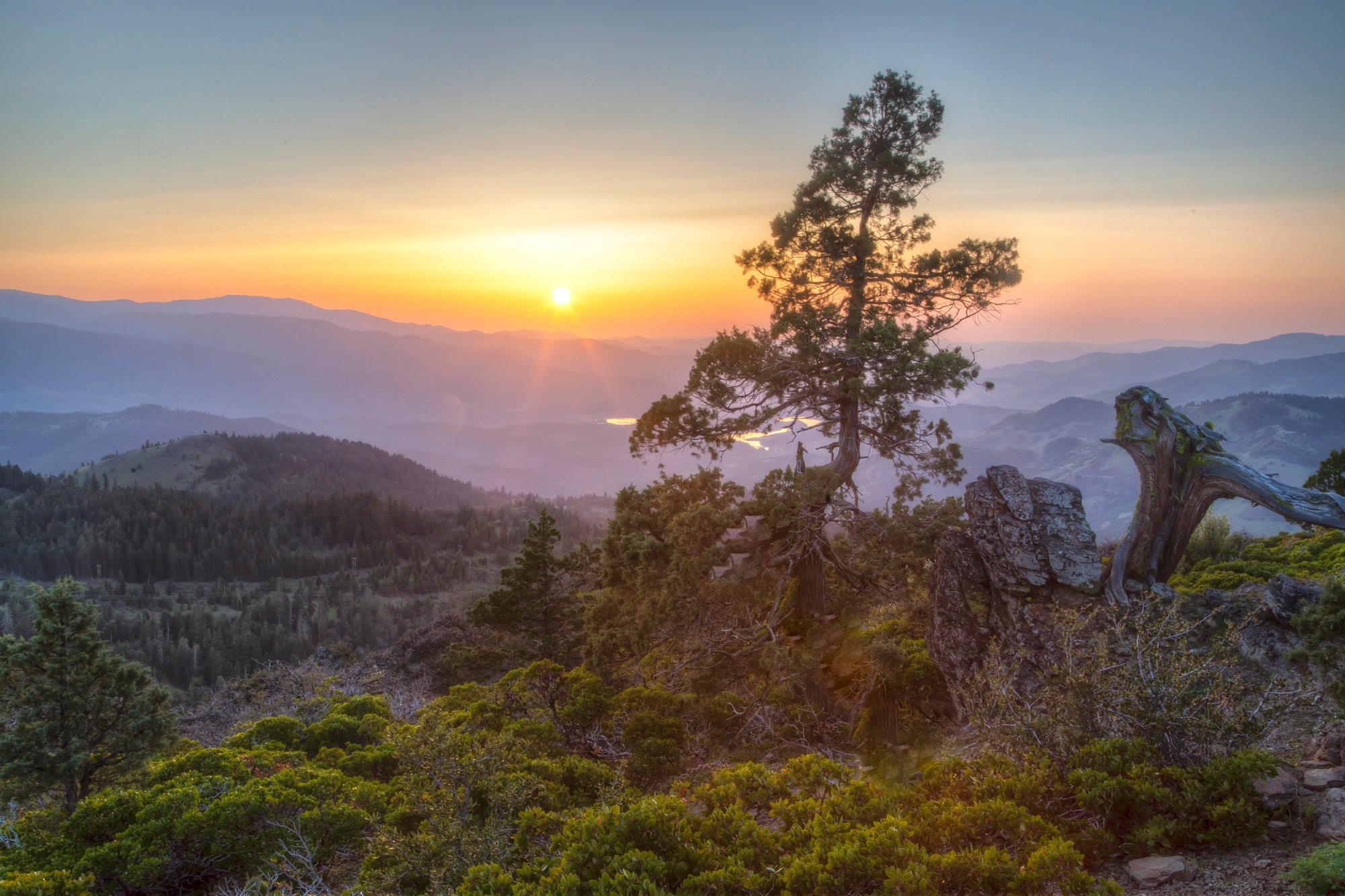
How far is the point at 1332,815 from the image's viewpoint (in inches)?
216

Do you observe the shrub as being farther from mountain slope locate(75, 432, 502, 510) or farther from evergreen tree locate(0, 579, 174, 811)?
mountain slope locate(75, 432, 502, 510)

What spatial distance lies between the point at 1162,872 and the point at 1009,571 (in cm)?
524

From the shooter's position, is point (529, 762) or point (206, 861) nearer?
point (206, 861)

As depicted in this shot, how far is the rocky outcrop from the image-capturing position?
387 inches

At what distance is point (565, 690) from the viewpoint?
43.4 feet

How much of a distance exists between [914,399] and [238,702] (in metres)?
34.0

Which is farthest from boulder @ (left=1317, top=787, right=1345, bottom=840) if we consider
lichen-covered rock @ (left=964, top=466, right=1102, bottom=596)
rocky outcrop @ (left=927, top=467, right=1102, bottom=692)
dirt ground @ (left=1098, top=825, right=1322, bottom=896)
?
lichen-covered rock @ (left=964, top=466, right=1102, bottom=596)

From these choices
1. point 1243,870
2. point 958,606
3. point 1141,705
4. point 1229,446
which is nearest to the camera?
point 1243,870

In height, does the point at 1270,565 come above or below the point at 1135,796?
above

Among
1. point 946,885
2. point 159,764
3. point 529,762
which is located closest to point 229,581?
point 159,764

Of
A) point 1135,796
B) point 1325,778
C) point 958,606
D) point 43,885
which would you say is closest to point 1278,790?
point 1325,778

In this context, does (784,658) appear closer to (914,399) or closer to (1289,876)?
(914,399)

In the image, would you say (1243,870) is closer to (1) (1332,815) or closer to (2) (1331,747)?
(1) (1332,815)

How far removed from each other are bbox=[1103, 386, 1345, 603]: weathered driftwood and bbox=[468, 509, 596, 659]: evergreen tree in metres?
17.5
